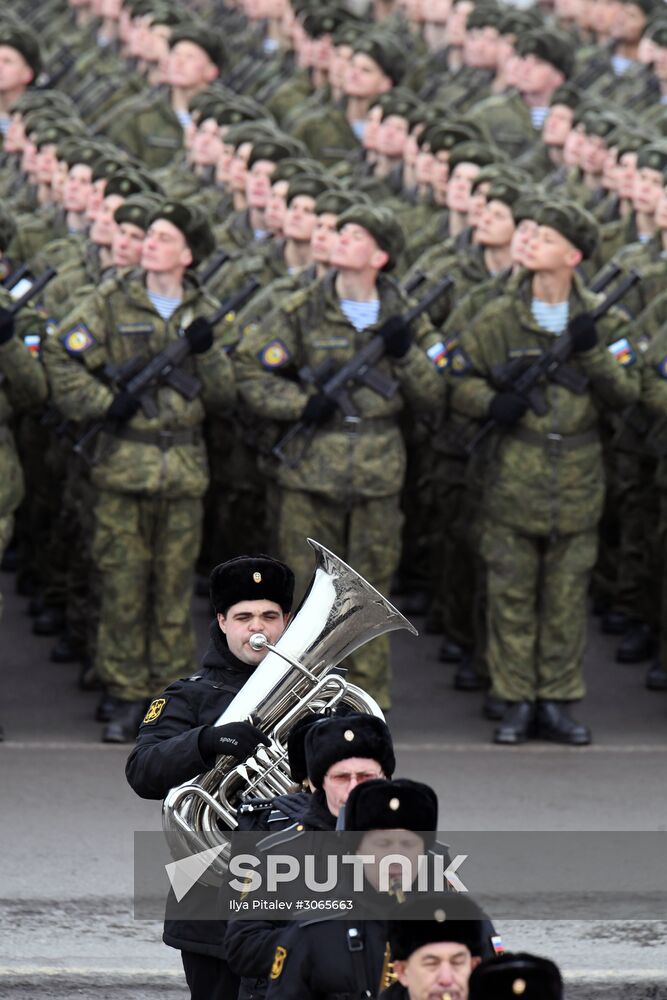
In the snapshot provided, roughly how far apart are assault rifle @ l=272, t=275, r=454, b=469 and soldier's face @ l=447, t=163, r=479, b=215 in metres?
2.41

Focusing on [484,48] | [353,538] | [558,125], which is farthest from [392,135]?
[353,538]

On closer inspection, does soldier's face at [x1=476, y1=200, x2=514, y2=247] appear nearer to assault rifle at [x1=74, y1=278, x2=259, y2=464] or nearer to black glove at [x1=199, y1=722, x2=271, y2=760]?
assault rifle at [x1=74, y1=278, x2=259, y2=464]

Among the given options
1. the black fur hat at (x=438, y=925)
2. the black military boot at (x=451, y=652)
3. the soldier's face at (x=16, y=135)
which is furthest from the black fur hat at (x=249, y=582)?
the soldier's face at (x=16, y=135)

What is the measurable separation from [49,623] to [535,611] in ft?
8.53

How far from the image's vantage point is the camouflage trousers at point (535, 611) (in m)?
10.7

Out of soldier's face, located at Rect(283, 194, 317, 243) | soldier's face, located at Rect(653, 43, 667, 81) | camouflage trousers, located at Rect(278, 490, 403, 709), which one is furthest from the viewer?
soldier's face, located at Rect(653, 43, 667, 81)

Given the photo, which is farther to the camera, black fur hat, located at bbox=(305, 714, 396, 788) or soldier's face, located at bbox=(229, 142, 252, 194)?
soldier's face, located at bbox=(229, 142, 252, 194)

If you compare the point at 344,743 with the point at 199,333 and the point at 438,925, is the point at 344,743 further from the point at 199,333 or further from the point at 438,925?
the point at 199,333

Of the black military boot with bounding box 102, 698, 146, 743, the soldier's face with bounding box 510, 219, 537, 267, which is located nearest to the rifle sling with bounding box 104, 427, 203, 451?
the black military boot with bounding box 102, 698, 146, 743

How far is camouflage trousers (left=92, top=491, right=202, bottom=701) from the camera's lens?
34.6 ft

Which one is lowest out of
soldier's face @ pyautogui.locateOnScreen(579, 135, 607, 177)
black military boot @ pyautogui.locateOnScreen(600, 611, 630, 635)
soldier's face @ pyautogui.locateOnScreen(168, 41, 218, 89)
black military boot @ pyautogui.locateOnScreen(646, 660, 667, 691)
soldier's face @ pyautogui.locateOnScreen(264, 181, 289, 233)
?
black military boot @ pyautogui.locateOnScreen(600, 611, 630, 635)

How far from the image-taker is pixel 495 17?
1719 cm

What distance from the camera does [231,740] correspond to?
6.03 m

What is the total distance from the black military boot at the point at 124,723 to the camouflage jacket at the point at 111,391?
0.90 metres
